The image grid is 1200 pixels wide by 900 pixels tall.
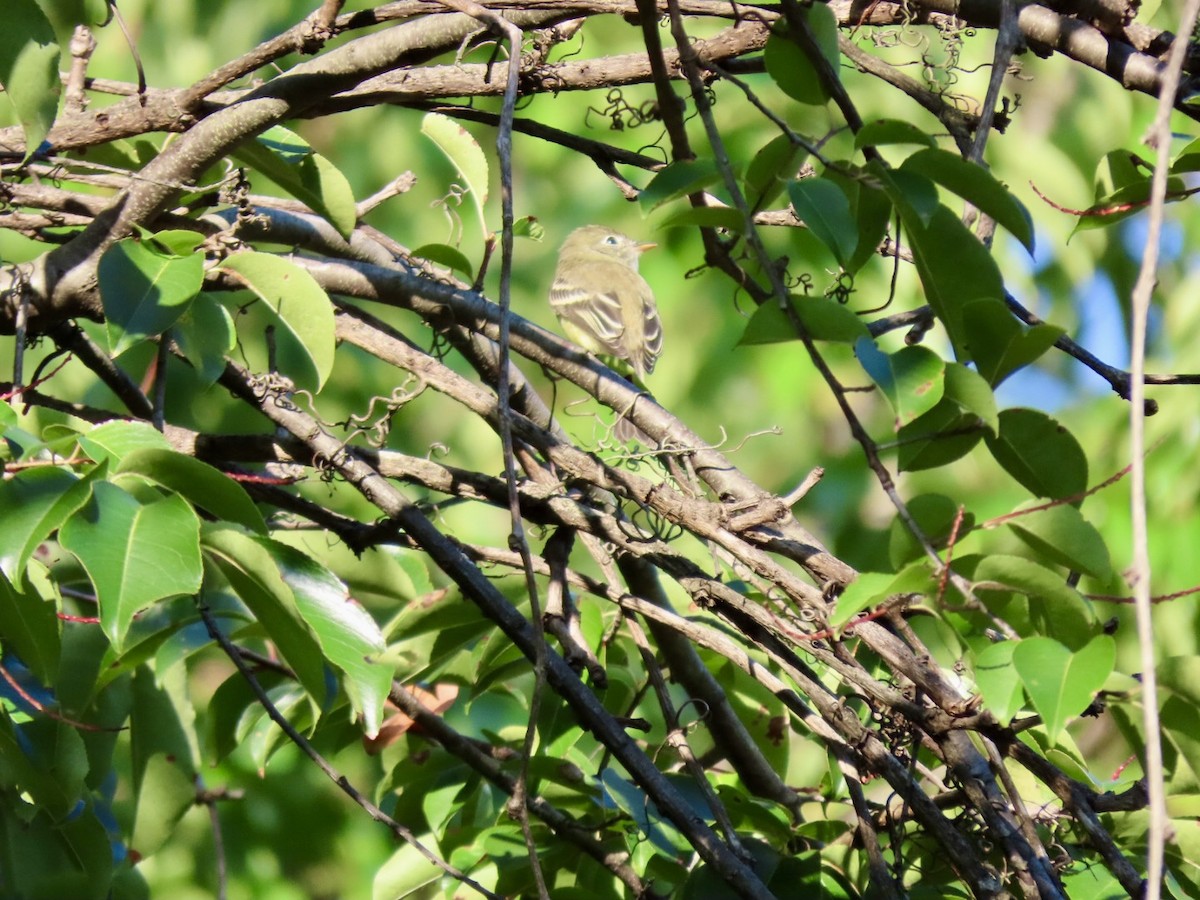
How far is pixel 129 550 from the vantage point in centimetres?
117

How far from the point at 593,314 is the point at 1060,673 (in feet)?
13.0

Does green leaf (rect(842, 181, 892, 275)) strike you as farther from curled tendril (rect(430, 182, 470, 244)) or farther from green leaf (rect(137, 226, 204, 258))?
green leaf (rect(137, 226, 204, 258))

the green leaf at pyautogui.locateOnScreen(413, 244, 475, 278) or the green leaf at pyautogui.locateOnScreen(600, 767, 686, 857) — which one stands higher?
the green leaf at pyautogui.locateOnScreen(413, 244, 475, 278)

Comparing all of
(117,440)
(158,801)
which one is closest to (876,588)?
(117,440)

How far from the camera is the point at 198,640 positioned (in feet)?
7.13

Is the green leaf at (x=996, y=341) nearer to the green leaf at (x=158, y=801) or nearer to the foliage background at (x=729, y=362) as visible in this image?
the green leaf at (x=158, y=801)

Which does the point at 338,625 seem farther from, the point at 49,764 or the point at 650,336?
the point at 650,336

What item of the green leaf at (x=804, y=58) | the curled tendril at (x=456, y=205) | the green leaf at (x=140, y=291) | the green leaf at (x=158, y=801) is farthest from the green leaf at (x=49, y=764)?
the green leaf at (x=804, y=58)

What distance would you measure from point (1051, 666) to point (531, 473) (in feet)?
3.56

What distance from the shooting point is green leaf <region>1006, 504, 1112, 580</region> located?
1.19 m

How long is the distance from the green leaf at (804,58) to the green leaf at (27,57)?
34.8 inches

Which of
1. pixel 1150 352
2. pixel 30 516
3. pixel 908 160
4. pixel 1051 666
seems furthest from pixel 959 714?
pixel 1150 352

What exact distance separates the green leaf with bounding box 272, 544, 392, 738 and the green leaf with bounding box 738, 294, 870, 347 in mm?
523

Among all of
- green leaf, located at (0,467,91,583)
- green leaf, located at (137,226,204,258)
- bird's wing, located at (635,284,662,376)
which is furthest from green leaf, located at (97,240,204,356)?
bird's wing, located at (635,284,662,376)
